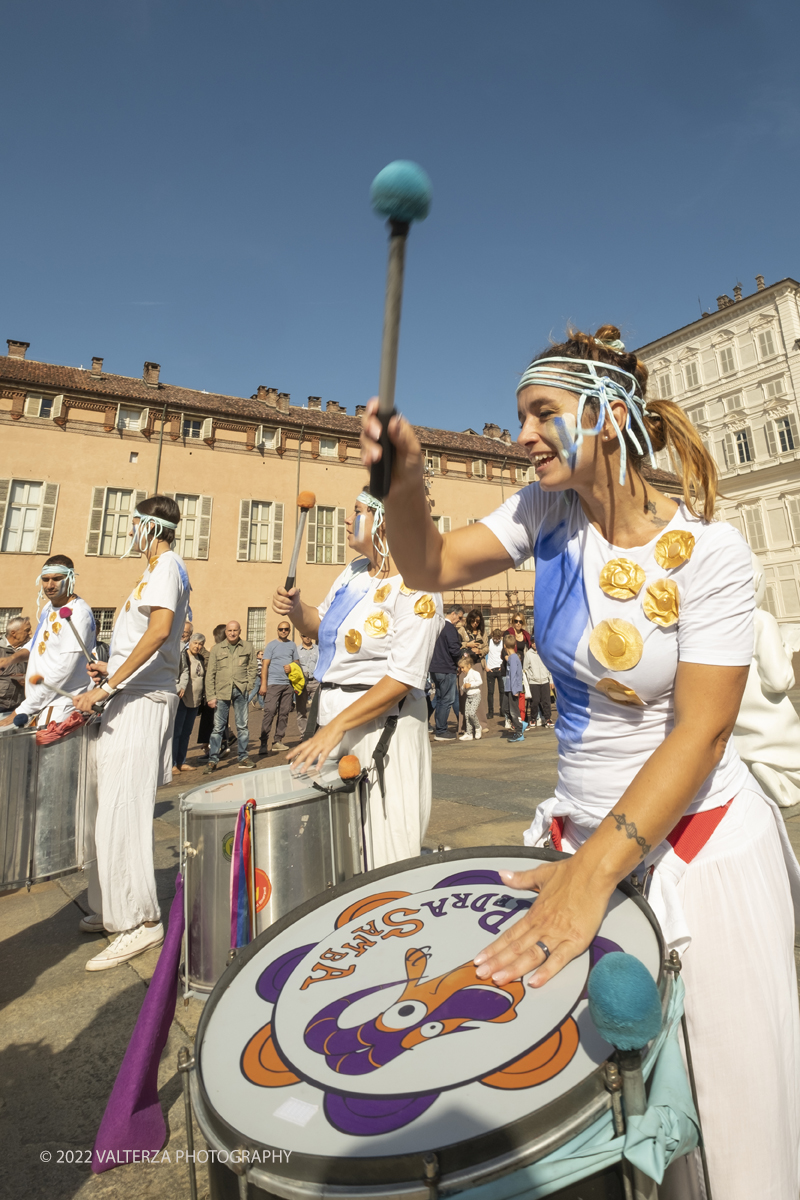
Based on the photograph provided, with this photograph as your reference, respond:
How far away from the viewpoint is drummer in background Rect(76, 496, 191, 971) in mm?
2910

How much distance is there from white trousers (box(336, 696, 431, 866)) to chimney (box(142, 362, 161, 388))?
86.3 ft

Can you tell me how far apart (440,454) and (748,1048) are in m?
29.2

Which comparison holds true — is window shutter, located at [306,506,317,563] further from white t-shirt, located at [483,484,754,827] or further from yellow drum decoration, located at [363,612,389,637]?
white t-shirt, located at [483,484,754,827]

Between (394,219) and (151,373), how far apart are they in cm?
2767

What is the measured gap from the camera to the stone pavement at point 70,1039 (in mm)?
1592

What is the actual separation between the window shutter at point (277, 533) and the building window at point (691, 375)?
2683 cm

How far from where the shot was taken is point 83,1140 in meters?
1.72

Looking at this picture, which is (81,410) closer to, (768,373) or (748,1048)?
(748,1048)

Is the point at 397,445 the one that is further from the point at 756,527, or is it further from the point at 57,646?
the point at 756,527

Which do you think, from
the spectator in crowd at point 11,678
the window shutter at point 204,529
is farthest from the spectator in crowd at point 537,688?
the window shutter at point 204,529

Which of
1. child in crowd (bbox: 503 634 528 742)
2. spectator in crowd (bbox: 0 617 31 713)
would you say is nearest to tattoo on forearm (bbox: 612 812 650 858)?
spectator in crowd (bbox: 0 617 31 713)

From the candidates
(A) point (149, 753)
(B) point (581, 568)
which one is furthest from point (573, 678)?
(A) point (149, 753)

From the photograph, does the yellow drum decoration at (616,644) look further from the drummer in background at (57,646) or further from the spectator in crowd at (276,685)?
the spectator in crowd at (276,685)

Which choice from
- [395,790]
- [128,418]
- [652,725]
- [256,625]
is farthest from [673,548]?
[128,418]
